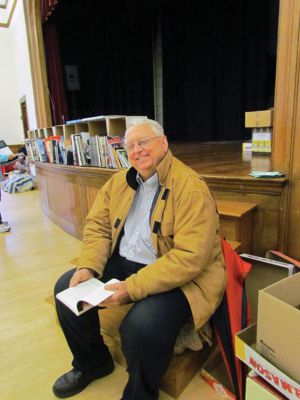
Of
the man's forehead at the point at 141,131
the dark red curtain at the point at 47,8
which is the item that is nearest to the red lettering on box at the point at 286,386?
the man's forehead at the point at 141,131

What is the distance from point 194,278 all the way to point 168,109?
6.91 meters

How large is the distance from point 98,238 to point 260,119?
90.5 inches

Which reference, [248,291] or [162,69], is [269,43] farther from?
[248,291]

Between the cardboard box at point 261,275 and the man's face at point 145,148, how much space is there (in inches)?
27.2

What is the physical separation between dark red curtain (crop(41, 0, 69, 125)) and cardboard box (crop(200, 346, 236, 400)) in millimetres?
4305

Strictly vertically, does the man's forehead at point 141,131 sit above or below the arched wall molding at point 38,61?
below

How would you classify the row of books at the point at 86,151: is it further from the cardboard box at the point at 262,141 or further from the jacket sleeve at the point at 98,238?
the cardboard box at the point at 262,141

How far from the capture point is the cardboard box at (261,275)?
4.72ft

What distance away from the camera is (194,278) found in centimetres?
110

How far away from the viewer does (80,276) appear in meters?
1.25

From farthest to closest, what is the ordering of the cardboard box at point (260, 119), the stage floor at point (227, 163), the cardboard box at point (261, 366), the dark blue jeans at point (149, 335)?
1. the cardboard box at point (260, 119)
2. the stage floor at point (227, 163)
3. the dark blue jeans at point (149, 335)
4. the cardboard box at point (261, 366)

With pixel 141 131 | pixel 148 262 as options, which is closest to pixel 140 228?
pixel 148 262

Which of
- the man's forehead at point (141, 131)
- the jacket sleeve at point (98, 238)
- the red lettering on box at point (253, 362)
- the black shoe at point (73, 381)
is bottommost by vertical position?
the black shoe at point (73, 381)

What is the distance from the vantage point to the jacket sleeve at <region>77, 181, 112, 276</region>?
51.3 inches
